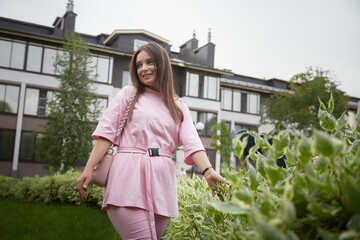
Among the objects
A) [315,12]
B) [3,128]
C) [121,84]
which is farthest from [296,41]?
[3,128]

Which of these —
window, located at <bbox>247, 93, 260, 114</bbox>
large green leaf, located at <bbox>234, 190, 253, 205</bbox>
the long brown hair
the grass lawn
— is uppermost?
window, located at <bbox>247, 93, 260, 114</bbox>

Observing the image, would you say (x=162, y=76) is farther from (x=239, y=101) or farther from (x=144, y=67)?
(x=239, y=101)

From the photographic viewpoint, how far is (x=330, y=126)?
4.26 feet

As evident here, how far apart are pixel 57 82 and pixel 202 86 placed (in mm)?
12120

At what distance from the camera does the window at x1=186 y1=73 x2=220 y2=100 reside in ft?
86.8

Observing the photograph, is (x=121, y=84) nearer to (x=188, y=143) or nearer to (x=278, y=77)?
(x=278, y=77)

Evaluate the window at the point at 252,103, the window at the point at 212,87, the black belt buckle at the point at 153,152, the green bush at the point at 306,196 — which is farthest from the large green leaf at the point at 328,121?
the window at the point at 252,103

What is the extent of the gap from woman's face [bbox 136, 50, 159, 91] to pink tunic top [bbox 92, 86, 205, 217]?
0.51ft

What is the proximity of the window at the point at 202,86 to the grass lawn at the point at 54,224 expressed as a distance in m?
19.2

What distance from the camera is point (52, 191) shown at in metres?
10.3

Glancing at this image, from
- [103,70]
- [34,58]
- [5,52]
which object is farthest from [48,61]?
[103,70]

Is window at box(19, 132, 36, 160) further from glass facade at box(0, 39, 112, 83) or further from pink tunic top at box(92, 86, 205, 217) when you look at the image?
pink tunic top at box(92, 86, 205, 217)

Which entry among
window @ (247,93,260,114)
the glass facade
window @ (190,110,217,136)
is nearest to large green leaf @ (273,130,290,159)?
the glass facade

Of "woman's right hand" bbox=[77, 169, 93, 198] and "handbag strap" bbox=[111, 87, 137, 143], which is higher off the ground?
"handbag strap" bbox=[111, 87, 137, 143]
